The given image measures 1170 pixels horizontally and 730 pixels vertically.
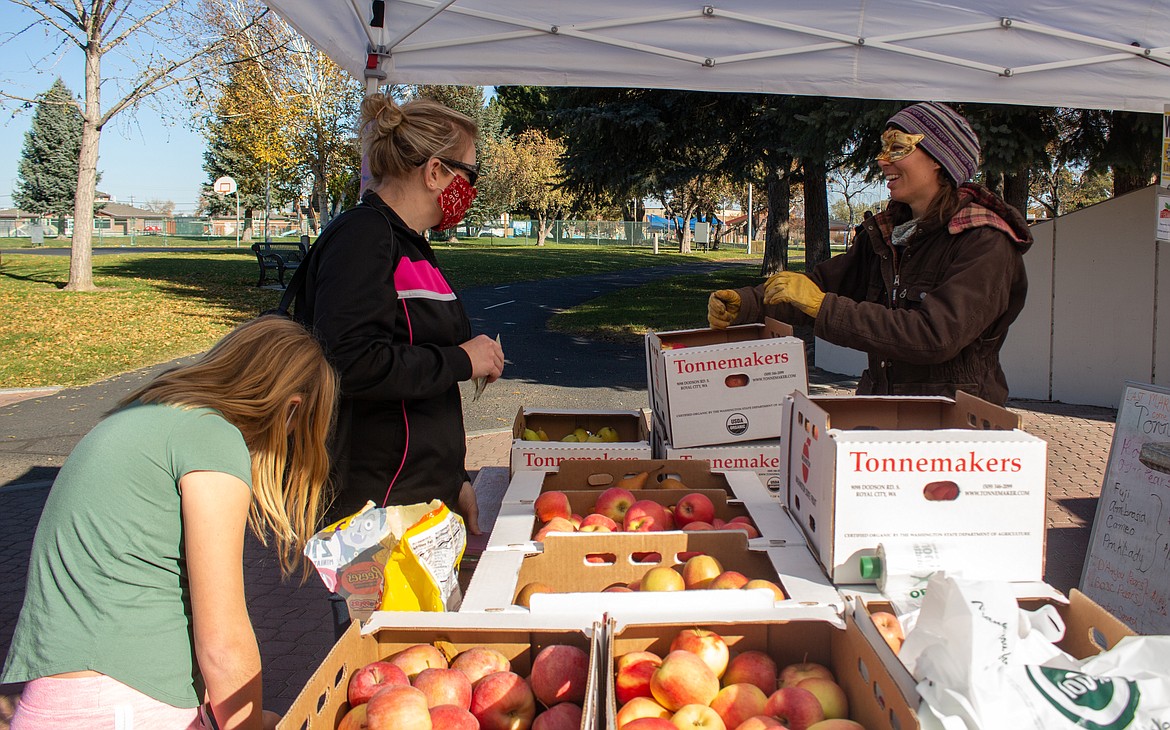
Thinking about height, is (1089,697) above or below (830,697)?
above

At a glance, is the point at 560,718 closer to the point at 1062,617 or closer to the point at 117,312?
the point at 1062,617

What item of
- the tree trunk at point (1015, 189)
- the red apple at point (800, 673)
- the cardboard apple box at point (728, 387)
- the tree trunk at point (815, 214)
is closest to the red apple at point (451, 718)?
the red apple at point (800, 673)

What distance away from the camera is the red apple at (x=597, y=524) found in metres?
2.63

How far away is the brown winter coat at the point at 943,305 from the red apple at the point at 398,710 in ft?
5.83

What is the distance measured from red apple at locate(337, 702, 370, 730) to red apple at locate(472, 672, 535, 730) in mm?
232

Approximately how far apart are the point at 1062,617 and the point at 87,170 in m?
21.2

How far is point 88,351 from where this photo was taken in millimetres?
13047

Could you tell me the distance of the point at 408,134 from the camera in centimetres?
276

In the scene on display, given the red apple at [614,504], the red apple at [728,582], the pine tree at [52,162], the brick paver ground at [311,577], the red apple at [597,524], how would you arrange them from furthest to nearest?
the pine tree at [52,162], the brick paver ground at [311,577], the red apple at [614,504], the red apple at [597,524], the red apple at [728,582]

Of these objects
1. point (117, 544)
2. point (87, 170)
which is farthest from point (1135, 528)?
point (87, 170)

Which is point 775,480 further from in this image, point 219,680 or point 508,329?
point 508,329

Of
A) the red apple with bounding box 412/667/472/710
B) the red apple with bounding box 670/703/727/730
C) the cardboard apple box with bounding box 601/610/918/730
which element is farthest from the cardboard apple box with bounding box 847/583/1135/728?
the red apple with bounding box 412/667/472/710

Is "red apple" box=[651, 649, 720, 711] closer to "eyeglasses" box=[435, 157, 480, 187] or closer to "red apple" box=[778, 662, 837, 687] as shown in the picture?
"red apple" box=[778, 662, 837, 687]

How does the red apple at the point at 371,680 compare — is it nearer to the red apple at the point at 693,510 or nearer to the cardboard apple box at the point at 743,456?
the red apple at the point at 693,510
